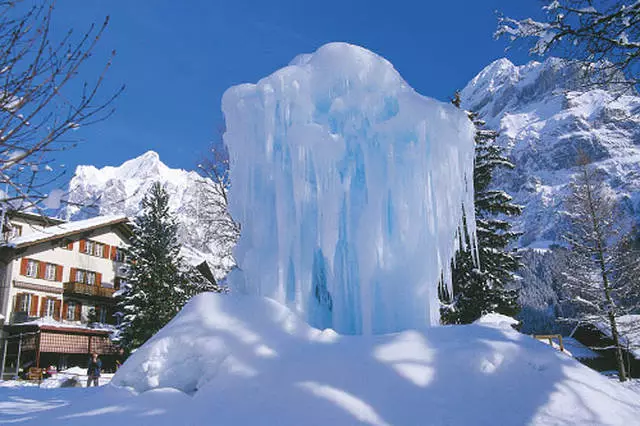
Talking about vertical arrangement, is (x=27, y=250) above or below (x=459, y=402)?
above

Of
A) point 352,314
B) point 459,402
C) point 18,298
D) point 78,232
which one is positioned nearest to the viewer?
point 459,402

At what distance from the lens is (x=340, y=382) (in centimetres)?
513

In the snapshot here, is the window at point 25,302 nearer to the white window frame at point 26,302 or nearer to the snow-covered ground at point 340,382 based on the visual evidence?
the white window frame at point 26,302

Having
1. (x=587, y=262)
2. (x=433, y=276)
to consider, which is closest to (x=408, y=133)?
(x=433, y=276)

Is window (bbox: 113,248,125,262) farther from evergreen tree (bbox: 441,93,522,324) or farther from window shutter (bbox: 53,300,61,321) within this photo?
evergreen tree (bbox: 441,93,522,324)

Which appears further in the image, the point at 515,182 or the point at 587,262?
the point at 515,182

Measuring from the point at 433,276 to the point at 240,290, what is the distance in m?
3.66

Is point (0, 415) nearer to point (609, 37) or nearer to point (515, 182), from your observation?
point (609, 37)

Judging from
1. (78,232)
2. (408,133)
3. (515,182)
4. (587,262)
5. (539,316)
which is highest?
(515,182)

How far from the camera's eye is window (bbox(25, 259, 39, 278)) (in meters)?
33.0

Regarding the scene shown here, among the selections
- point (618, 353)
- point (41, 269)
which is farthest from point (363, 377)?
point (41, 269)

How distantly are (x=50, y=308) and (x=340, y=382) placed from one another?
34.9 metres

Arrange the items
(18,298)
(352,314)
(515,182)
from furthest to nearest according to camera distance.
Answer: (515,182) < (18,298) < (352,314)

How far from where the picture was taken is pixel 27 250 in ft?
107
